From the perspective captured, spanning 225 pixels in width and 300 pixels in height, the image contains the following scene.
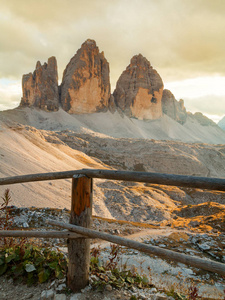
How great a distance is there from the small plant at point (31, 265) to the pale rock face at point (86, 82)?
88.7m

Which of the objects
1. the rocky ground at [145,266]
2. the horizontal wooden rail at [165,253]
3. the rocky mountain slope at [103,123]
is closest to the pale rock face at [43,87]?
the rocky mountain slope at [103,123]

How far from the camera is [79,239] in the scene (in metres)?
2.63

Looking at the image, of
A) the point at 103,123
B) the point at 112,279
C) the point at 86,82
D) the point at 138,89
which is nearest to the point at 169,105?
the point at 138,89

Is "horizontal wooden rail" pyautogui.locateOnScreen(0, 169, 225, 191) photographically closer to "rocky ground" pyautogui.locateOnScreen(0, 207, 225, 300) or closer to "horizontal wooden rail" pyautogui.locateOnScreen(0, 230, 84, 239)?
"horizontal wooden rail" pyautogui.locateOnScreen(0, 230, 84, 239)

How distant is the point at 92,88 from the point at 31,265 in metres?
92.8

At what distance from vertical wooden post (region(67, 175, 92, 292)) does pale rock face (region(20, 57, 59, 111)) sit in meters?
85.4

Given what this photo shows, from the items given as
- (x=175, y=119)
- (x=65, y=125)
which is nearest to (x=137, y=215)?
(x=65, y=125)

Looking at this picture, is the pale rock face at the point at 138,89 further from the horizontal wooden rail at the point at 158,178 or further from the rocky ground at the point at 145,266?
the horizontal wooden rail at the point at 158,178

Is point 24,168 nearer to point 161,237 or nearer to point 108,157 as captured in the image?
point 161,237

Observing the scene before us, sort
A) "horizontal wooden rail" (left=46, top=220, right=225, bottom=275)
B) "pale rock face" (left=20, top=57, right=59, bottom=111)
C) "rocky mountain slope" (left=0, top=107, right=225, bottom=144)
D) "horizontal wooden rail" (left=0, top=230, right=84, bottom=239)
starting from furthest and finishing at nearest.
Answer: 1. "pale rock face" (left=20, top=57, right=59, bottom=111)
2. "rocky mountain slope" (left=0, top=107, right=225, bottom=144)
3. "horizontal wooden rail" (left=0, top=230, right=84, bottom=239)
4. "horizontal wooden rail" (left=46, top=220, right=225, bottom=275)

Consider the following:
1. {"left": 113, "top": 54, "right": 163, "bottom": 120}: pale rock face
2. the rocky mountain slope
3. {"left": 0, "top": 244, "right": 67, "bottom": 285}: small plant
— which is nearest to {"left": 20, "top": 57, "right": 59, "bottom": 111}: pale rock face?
the rocky mountain slope

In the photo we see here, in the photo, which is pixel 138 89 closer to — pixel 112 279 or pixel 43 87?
pixel 43 87

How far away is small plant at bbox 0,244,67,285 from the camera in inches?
110

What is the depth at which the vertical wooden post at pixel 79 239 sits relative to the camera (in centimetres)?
264
